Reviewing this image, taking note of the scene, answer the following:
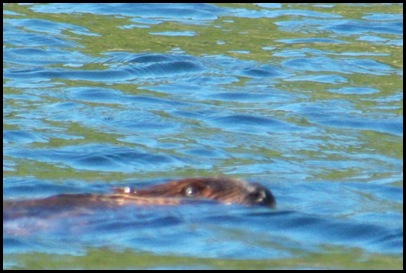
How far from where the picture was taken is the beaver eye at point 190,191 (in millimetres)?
6324

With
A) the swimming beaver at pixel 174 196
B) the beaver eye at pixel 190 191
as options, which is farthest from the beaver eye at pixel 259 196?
the beaver eye at pixel 190 191

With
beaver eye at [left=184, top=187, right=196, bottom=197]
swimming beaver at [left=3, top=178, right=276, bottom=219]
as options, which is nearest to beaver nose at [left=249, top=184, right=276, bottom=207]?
swimming beaver at [left=3, top=178, right=276, bottom=219]

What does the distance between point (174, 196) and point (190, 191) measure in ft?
0.28

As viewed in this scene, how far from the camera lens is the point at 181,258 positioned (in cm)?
558

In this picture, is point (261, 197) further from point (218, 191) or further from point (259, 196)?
point (218, 191)

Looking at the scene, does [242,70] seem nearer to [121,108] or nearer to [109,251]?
[121,108]

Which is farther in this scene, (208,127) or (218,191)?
(208,127)

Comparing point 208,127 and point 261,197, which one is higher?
point 208,127

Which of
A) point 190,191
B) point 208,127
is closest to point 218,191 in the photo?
point 190,191

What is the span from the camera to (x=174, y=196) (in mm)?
6332

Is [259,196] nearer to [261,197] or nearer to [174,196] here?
[261,197]

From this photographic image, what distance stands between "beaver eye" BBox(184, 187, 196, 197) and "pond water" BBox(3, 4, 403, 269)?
0.44 ft

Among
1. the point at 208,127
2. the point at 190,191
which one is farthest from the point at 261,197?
the point at 208,127

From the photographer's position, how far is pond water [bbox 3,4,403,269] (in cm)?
580
